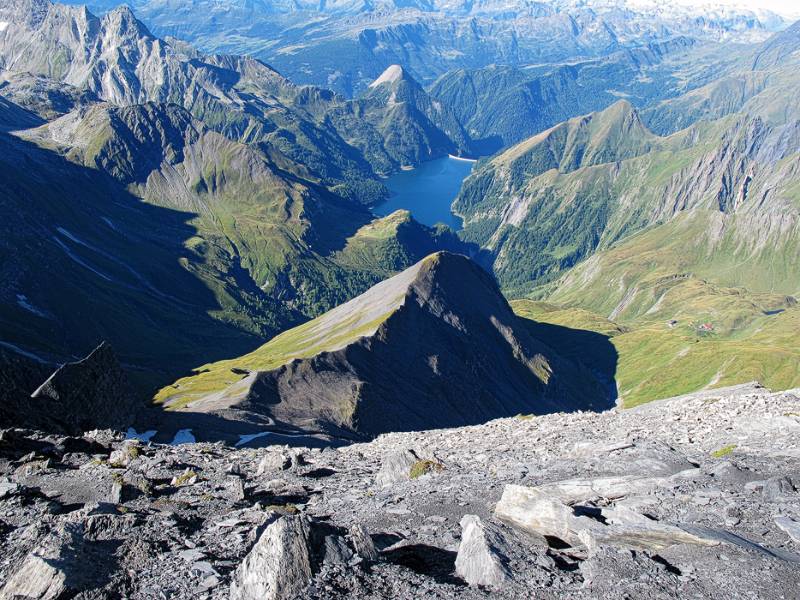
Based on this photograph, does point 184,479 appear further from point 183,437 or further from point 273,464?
point 183,437

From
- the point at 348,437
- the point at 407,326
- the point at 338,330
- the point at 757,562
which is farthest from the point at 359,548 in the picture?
the point at 338,330

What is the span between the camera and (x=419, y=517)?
30.6m

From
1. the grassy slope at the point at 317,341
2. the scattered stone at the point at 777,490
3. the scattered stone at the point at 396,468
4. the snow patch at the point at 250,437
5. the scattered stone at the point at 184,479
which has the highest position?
the scattered stone at the point at 184,479

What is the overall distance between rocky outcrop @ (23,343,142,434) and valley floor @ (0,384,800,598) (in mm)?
12660

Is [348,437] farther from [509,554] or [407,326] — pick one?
[509,554]

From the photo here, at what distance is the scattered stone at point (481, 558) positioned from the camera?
74.7 ft

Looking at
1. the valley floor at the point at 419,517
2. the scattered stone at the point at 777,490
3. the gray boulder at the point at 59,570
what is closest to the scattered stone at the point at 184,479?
the valley floor at the point at 419,517

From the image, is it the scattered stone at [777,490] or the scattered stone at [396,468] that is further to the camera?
the scattered stone at [396,468]

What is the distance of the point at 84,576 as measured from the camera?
72.0 ft

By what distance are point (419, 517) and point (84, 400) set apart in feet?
149

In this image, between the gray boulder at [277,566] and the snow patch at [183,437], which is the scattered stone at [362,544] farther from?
the snow patch at [183,437]

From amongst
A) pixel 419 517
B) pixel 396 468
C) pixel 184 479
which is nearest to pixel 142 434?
pixel 184 479

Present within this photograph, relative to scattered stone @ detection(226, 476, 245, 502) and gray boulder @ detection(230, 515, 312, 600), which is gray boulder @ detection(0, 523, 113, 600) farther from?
scattered stone @ detection(226, 476, 245, 502)

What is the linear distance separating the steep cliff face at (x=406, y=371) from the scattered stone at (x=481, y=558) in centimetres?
6956
